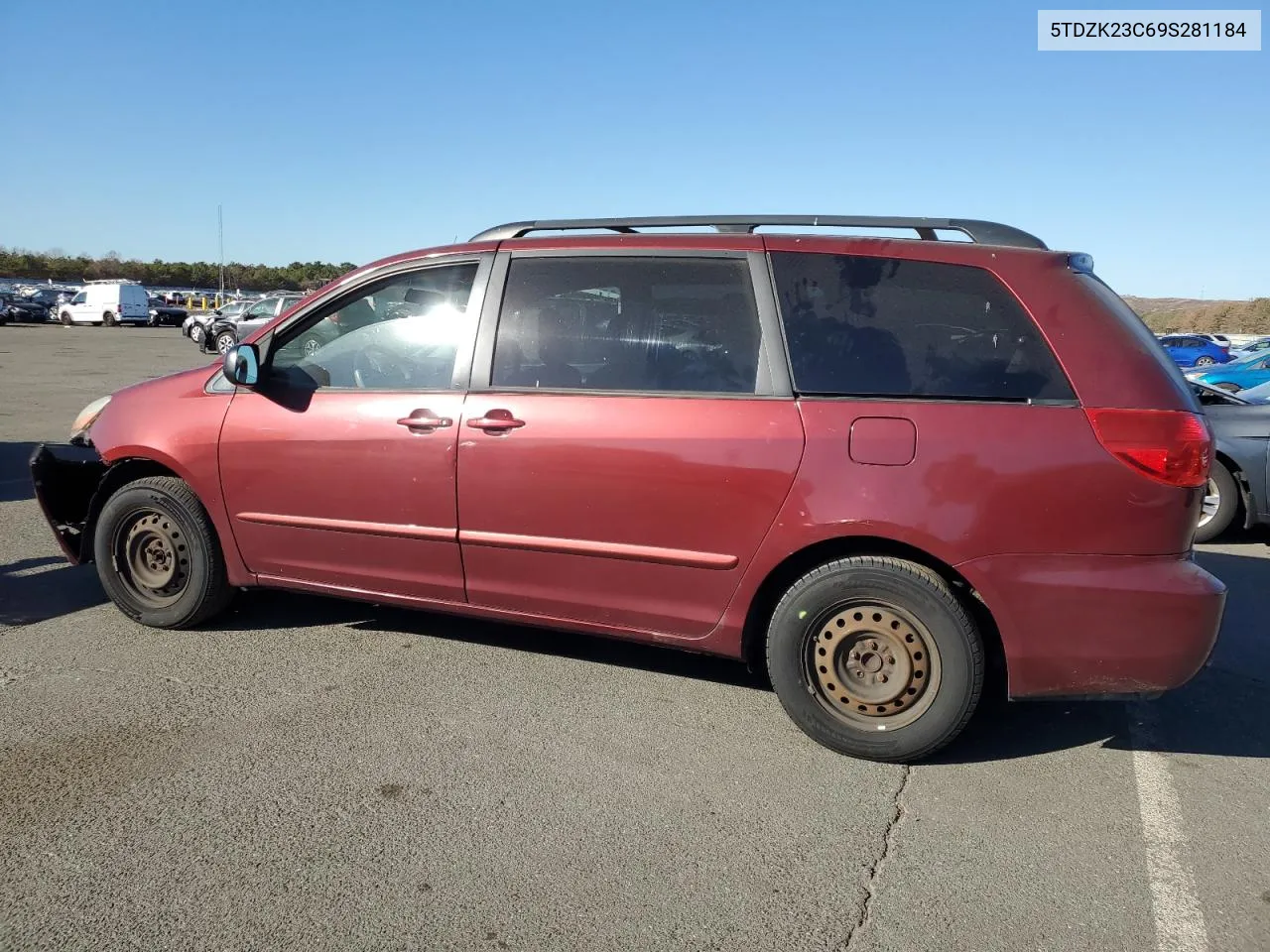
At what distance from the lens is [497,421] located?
383 cm

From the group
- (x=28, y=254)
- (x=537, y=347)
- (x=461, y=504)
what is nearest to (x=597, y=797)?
(x=461, y=504)

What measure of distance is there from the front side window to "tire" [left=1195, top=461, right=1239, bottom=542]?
5766 millimetres

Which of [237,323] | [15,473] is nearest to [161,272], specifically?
[237,323]

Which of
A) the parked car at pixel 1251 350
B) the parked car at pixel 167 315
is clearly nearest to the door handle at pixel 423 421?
the parked car at pixel 1251 350

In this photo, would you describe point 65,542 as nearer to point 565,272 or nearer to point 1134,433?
point 565,272

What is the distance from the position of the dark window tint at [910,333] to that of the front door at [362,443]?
1398mm

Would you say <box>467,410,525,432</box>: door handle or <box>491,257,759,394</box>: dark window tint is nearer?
<box>491,257,759,394</box>: dark window tint

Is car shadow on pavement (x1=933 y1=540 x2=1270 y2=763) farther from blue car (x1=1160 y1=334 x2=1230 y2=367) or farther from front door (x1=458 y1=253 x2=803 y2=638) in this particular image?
blue car (x1=1160 y1=334 x2=1230 y2=367)

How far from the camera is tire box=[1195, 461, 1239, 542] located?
706 cm

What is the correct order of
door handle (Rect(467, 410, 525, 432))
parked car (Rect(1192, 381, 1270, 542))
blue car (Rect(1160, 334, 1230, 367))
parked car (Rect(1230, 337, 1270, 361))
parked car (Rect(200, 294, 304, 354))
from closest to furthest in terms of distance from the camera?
door handle (Rect(467, 410, 525, 432)), parked car (Rect(1192, 381, 1270, 542)), parked car (Rect(1230, 337, 1270, 361)), parked car (Rect(200, 294, 304, 354)), blue car (Rect(1160, 334, 1230, 367))

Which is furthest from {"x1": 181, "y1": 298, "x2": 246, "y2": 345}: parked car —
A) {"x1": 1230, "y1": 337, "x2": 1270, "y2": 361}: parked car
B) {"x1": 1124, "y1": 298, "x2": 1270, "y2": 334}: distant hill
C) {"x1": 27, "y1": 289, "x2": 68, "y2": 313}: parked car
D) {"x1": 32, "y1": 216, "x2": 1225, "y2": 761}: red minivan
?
{"x1": 1124, "y1": 298, "x2": 1270, "y2": 334}: distant hill

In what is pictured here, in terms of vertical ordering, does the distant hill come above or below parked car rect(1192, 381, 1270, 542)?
above

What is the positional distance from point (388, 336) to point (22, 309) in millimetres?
45357

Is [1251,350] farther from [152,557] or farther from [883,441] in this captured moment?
[152,557]
